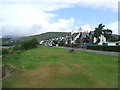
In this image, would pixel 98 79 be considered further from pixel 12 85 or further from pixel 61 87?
pixel 12 85

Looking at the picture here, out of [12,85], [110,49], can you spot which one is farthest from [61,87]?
[110,49]

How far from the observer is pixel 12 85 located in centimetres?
739

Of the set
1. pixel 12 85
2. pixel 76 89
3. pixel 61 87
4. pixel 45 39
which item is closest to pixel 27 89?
pixel 12 85

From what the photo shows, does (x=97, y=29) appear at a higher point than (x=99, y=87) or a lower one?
higher

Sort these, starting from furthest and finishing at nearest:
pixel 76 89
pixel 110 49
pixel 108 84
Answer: pixel 110 49, pixel 108 84, pixel 76 89

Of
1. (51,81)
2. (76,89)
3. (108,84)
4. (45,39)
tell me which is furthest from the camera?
(45,39)

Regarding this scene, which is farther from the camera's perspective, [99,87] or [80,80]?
[80,80]

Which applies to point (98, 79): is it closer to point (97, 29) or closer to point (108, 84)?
point (108, 84)

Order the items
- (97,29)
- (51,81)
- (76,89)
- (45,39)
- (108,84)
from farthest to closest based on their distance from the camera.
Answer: (45,39), (97,29), (51,81), (108,84), (76,89)

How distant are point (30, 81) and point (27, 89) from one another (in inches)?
49.0

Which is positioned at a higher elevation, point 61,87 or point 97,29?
point 97,29

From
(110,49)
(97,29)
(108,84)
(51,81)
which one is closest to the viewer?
(108,84)

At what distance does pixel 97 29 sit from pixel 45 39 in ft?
337

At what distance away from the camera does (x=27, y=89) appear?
6.76 meters
